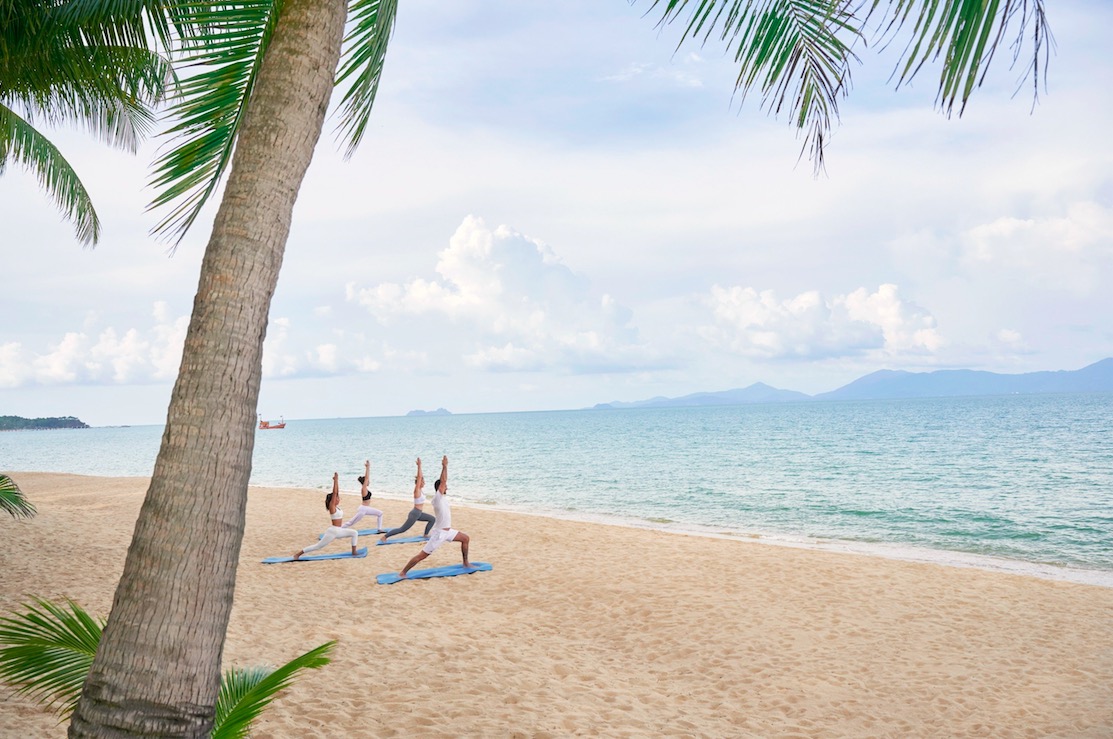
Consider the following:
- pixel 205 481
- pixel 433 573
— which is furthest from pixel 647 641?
pixel 205 481

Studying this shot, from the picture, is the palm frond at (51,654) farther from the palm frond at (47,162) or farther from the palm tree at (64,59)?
the palm frond at (47,162)

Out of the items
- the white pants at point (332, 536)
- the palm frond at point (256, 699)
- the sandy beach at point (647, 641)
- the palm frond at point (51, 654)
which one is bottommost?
the sandy beach at point (647, 641)

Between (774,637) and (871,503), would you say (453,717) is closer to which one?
(774,637)

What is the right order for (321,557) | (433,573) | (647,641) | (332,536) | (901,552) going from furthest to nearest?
(901,552) → (321,557) → (332,536) → (433,573) → (647,641)

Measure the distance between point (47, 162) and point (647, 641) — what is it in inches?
362

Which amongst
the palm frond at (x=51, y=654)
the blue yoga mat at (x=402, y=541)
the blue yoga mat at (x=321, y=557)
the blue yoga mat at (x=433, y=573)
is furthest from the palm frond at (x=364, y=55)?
the blue yoga mat at (x=402, y=541)

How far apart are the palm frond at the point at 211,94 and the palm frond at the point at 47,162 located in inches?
245

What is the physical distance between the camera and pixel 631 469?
37375mm

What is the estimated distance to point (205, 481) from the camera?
2152 millimetres

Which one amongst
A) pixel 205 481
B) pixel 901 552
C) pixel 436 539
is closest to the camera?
pixel 205 481

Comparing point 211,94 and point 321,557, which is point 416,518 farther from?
point 211,94

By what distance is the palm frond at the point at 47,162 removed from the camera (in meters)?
8.45

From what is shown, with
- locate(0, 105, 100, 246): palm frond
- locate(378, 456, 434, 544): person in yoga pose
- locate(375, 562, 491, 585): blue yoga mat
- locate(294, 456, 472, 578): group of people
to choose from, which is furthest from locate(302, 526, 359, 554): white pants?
locate(0, 105, 100, 246): palm frond

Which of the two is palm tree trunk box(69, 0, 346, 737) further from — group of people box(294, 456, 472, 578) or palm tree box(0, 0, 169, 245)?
group of people box(294, 456, 472, 578)
